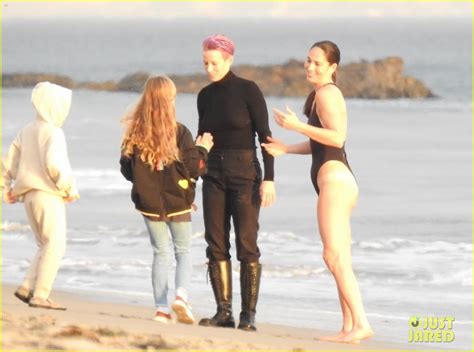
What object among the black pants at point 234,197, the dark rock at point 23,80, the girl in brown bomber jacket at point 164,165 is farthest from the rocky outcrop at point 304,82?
the girl in brown bomber jacket at point 164,165

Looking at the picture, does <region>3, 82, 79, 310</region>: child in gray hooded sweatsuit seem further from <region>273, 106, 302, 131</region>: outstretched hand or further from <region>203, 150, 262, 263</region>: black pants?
<region>273, 106, 302, 131</region>: outstretched hand

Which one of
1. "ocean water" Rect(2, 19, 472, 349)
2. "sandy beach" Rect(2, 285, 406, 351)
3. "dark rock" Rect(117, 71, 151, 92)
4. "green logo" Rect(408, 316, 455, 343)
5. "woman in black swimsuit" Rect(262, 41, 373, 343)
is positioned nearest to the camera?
"sandy beach" Rect(2, 285, 406, 351)

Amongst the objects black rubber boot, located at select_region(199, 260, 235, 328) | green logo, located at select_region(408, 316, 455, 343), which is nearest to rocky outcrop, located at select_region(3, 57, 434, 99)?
green logo, located at select_region(408, 316, 455, 343)

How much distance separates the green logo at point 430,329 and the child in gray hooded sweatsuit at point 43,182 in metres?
2.49

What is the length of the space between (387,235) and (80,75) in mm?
49129

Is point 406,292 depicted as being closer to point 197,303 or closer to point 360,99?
point 197,303

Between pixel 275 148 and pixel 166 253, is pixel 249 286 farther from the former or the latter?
pixel 275 148

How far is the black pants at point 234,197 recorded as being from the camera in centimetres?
877

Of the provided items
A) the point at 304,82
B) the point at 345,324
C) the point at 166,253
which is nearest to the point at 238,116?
the point at 166,253

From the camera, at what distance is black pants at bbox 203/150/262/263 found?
28.8ft

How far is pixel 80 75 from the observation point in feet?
207

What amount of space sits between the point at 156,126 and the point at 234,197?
2.08ft

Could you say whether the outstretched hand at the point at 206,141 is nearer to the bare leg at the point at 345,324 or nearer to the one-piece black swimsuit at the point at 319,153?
the one-piece black swimsuit at the point at 319,153

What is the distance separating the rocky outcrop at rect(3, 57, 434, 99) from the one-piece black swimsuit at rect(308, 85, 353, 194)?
1242 inches
